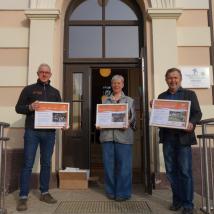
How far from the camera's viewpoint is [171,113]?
4.32 m

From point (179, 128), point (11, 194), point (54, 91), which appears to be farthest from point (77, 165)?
point (179, 128)

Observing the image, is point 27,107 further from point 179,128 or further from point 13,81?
A: point 179,128

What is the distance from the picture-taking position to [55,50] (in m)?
6.15

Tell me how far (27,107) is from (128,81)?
17.1 feet

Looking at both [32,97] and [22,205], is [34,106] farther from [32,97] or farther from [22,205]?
[22,205]

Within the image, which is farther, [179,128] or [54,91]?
[54,91]

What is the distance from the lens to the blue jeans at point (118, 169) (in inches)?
192

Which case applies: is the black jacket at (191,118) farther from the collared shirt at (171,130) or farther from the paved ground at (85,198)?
the paved ground at (85,198)

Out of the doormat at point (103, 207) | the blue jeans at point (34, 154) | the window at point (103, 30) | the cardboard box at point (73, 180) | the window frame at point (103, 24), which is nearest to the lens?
the doormat at point (103, 207)

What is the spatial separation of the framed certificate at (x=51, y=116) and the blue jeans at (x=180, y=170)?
1.43 meters

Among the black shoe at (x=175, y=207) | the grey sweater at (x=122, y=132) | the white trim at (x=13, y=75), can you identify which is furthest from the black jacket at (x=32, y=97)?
the black shoe at (x=175, y=207)

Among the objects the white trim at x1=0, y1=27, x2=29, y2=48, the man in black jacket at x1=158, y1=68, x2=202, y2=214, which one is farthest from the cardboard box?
the white trim at x1=0, y1=27, x2=29, y2=48

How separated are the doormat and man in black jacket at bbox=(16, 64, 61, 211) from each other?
29cm

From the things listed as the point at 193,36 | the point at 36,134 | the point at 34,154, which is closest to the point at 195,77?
the point at 193,36
